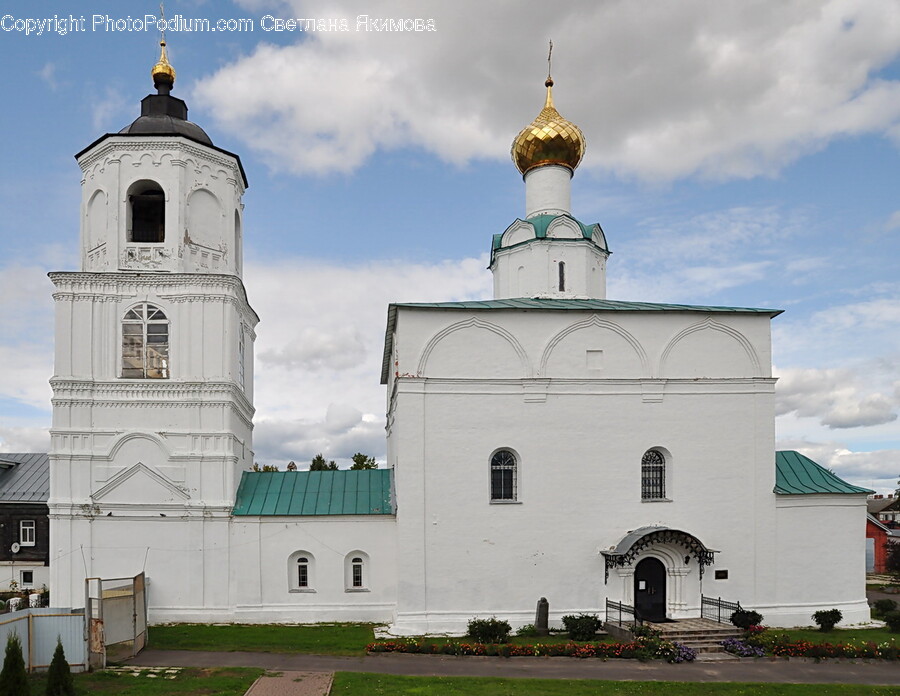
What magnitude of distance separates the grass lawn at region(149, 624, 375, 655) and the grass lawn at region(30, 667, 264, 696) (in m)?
1.80

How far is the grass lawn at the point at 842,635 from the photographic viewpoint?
1739 cm

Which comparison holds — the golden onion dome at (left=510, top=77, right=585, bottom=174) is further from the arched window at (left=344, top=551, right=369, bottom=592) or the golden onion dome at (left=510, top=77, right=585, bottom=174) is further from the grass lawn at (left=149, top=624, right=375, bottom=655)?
the grass lawn at (left=149, top=624, right=375, bottom=655)

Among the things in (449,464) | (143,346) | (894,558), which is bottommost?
(894,558)

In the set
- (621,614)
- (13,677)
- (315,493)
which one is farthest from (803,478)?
(13,677)

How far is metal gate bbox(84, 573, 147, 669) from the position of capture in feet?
48.0

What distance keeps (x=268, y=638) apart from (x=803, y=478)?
45.6 ft

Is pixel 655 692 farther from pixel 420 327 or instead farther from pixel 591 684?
pixel 420 327

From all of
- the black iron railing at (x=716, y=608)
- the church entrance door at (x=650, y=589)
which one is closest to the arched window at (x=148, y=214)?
the church entrance door at (x=650, y=589)

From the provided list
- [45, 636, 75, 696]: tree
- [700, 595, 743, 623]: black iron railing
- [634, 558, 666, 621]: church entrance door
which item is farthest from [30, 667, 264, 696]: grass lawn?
[700, 595, 743, 623]: black iron railing

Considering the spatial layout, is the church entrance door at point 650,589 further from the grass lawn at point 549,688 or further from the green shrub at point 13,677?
the green shrub at point 13,677

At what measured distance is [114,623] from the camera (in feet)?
50.0

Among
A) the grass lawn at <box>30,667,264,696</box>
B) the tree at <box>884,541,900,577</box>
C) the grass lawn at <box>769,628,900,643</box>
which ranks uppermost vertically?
the grass lawn at <box>30,667,264,696</box>

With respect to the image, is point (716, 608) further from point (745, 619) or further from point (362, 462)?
point (362, 462)

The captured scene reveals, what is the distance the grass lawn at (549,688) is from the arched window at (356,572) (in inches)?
189
